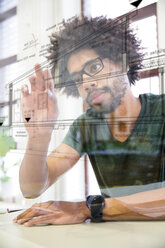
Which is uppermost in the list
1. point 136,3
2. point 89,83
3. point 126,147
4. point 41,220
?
point 136,3

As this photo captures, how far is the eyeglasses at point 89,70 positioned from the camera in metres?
0.53

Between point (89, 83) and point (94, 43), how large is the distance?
0.25 feet

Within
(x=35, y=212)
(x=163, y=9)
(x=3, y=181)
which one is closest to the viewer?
(x=163, y=9)

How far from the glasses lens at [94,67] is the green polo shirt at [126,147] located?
7cm

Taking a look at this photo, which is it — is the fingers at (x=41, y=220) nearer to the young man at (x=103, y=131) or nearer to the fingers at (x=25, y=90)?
the young man at (x=103, y=131)

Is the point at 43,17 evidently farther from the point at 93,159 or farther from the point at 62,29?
the point at 93,159

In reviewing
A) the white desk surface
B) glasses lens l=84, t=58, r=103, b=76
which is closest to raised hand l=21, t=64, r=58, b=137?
glasses lens l=84, t=58, r=103, b=76

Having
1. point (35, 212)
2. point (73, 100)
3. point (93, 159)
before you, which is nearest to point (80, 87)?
point (73, 100)

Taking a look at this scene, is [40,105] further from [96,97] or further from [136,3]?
[136,3]

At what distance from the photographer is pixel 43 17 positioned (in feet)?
2.15

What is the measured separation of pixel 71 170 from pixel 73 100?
5.6 inches

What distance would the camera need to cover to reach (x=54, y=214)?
0.56 m

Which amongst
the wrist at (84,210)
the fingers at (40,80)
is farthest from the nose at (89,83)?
the wrist at (84,210)

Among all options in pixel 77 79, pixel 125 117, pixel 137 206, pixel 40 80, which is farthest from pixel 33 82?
pixel 137 206
